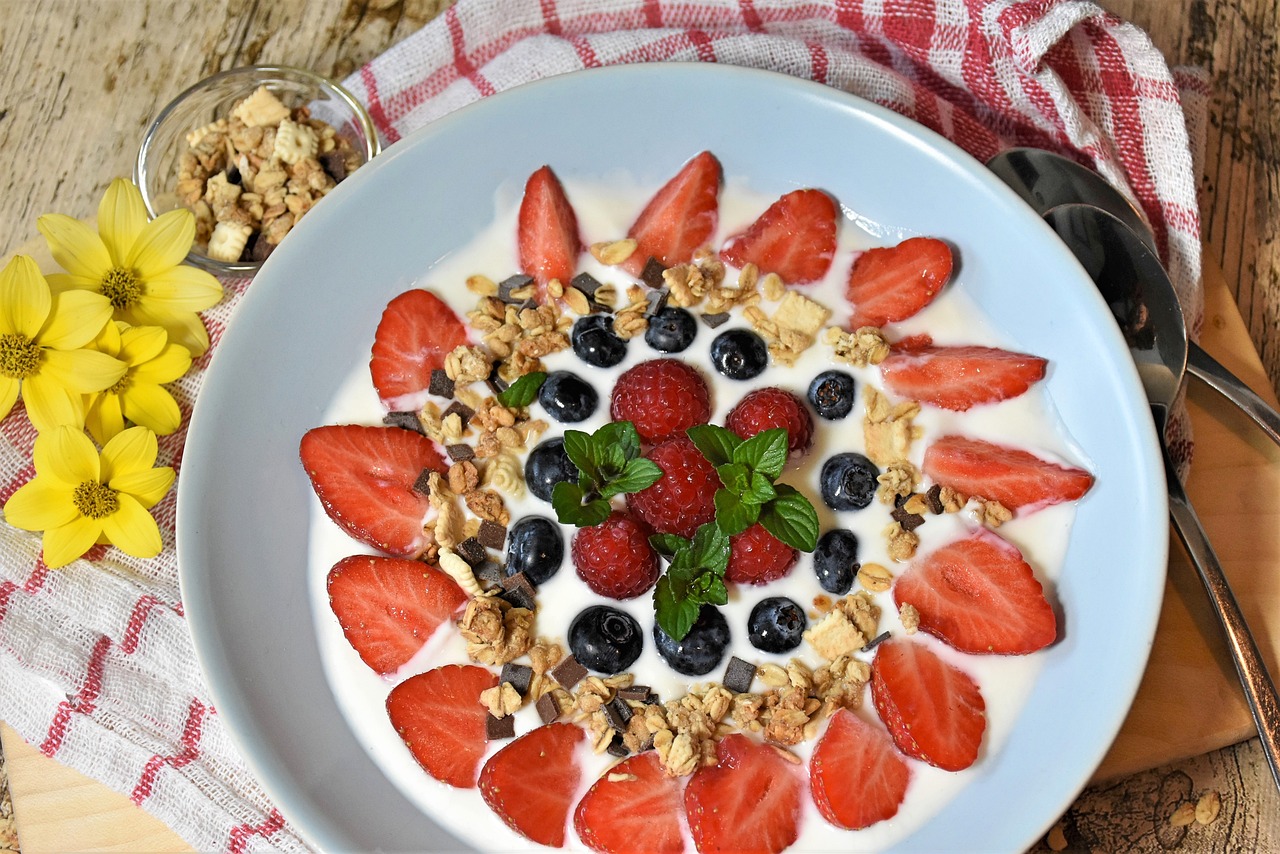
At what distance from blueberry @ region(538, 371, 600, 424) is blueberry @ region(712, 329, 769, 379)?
0.16m

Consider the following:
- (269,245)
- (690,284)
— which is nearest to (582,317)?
(690,284)

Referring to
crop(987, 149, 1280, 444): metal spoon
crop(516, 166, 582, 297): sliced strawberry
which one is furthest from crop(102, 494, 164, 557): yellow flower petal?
crop(987, 149, 1280, 444): metal spoon

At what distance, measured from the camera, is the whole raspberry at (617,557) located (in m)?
1.20

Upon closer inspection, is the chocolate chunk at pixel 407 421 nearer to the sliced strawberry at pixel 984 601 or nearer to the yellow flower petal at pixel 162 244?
the yellow flower petal at pixel 162 244

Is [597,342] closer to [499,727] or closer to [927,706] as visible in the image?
[499,727]

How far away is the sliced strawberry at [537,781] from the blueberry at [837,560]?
→ 13.4 inches

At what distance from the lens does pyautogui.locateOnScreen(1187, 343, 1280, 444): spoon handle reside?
1323 mm

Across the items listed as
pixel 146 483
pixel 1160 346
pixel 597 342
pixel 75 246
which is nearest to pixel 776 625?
pixel 597 342

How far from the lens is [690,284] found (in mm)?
1303

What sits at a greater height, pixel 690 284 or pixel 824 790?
pixel 690 284

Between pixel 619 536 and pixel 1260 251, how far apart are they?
1.04m

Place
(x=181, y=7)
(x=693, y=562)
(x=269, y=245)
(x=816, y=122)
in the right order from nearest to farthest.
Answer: (x=693, y=562) < (x=816, y=122) < (x=269, y=245) < (x=181, y=7)

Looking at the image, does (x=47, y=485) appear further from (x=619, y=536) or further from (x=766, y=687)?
(x=766, y=687)

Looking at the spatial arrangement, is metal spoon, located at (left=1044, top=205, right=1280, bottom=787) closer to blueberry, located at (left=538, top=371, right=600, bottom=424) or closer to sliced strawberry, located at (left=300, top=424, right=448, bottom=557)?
blueberry, located at (left=538, top=371, right=600, bottom=424)
